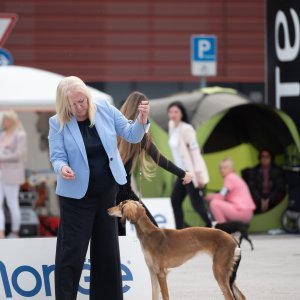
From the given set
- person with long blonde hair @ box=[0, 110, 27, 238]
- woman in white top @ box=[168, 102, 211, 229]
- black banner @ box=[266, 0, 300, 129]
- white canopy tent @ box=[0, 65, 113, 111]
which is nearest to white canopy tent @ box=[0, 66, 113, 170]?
white canopy tent @ box=[0, 65, 113, 111]

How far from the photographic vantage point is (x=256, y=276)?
35.8 ft

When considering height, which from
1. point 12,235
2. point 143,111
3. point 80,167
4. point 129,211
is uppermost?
point 143,111

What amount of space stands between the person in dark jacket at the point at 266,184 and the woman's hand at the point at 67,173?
8.75m

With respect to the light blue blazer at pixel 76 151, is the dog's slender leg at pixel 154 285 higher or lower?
lower

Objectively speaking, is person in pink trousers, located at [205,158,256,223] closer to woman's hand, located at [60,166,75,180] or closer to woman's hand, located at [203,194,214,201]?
woman's hand, located at [203,194,214,201]

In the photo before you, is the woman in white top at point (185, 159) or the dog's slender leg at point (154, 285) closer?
the dog's slender leg at point (154, 285)

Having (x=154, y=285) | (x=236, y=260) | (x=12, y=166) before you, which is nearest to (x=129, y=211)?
(x=154, y=285)

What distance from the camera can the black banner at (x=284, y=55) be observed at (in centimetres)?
1606

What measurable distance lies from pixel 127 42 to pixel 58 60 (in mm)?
1551

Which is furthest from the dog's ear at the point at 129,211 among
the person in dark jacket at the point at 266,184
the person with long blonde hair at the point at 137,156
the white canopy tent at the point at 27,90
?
the person in dark jacket at the point at 266,184

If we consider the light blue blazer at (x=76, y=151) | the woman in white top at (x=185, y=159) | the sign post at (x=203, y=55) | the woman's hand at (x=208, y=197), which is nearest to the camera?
the light blue blazer at (x=76, y=151)

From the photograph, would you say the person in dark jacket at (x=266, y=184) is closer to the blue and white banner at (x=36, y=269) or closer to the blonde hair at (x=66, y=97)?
the blue and white banner at (x=36, y=269)

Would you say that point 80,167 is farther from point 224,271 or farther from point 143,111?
point 224,271

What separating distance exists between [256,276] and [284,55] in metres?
5.91
